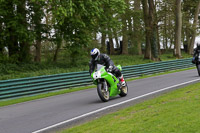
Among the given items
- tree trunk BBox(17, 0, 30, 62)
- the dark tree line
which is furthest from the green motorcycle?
tree trunk BBox(17, 0, 30, 62)

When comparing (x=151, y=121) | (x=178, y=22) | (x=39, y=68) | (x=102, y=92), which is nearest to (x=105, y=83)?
(x=102, y=92)

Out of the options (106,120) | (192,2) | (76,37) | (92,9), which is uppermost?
(192,2)

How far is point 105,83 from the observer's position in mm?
10336

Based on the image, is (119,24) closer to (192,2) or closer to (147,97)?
(147,97)

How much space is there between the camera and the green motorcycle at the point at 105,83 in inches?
403

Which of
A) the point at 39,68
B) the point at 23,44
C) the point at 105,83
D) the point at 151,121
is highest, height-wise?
the point at 23,44

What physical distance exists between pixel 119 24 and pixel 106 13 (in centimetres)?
142

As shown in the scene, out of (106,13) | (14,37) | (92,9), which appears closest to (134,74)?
(92,9)

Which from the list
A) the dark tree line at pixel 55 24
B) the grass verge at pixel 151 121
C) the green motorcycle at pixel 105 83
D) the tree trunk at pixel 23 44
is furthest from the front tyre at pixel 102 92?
the tree trunk at pixel 23 44

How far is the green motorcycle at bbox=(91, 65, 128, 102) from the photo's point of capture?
10234mm

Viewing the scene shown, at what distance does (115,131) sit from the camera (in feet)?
20.1

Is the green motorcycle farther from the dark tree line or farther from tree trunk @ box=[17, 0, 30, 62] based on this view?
tree trunk @ box=[17, 0, 30, 62]

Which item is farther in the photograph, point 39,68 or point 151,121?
point 39,68

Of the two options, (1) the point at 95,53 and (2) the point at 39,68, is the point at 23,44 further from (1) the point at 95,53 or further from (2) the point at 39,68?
(1) the point at 95,53
